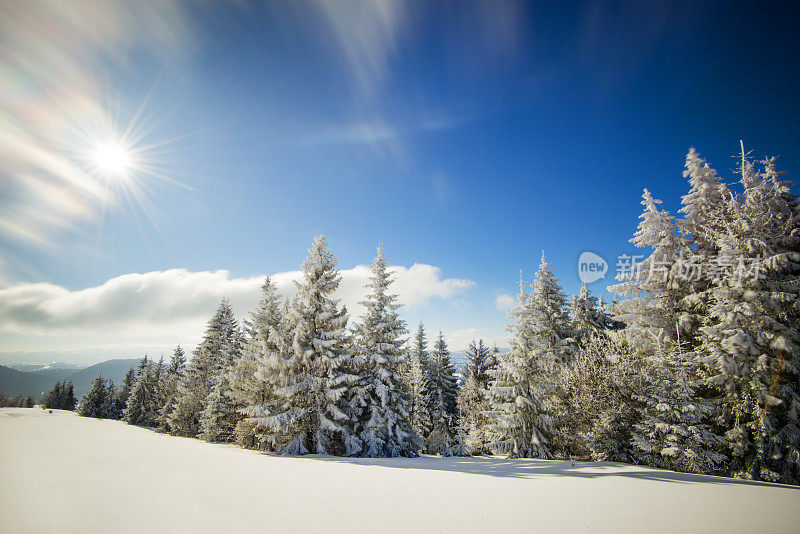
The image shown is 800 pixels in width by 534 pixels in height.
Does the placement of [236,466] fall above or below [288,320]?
below

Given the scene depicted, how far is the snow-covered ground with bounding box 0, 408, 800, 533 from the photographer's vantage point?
15.7 ft

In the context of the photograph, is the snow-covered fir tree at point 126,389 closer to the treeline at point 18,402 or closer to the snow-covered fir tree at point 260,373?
the treeline at point 18,402

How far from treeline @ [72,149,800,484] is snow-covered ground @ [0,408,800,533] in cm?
546

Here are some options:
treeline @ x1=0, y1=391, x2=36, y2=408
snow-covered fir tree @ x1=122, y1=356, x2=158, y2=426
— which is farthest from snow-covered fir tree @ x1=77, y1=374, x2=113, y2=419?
treeline @ x1=0, y1=391, x2=36, y2=408

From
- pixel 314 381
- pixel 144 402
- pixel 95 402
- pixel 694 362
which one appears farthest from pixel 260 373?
pixel 95 402

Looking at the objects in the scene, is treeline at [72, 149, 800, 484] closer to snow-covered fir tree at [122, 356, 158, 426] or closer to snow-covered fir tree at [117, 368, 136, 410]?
snow-covered fir tree at [122, 356, 158, 426]

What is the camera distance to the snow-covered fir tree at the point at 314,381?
1627 cm

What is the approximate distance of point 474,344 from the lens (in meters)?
44.0

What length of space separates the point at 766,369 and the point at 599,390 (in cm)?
623

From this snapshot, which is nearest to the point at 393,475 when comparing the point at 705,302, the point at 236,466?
the point at 236,466

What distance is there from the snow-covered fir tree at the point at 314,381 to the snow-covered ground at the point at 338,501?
6995 millimetres

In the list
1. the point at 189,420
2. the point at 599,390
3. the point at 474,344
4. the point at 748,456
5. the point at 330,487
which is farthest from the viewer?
the point at 474,344

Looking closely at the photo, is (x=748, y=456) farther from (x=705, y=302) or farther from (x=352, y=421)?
(x=352, y=421)

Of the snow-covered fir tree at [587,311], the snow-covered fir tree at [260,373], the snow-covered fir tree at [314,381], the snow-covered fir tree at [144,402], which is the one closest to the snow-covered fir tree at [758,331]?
the snow-covered fir tree at [587,311]
